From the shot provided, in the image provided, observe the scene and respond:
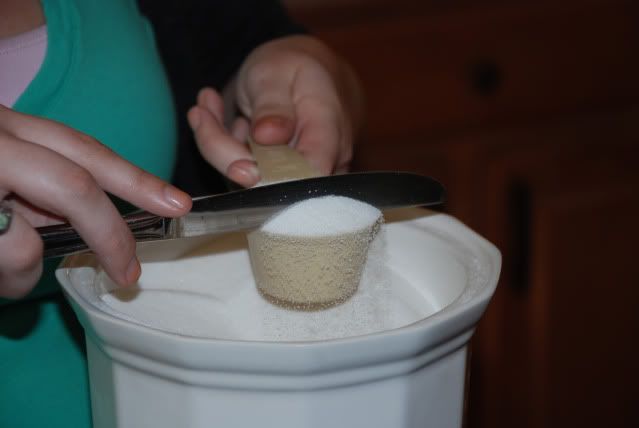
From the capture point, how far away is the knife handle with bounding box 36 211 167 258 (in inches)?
10.9

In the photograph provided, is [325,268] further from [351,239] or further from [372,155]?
[372,155]

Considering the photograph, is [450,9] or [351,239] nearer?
[351,239]

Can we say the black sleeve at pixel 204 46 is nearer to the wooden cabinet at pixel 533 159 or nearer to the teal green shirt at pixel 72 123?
the teal green shirt at pixel 72 123

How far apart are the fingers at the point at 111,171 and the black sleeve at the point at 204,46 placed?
0.28 m

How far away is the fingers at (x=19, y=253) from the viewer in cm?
26

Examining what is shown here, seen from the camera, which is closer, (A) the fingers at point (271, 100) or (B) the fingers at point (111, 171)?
(B) the fingers at point (111, 171)

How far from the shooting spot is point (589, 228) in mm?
1029

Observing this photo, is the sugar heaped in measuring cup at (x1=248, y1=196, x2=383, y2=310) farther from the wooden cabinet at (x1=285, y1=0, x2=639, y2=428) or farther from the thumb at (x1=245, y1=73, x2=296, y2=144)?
the wooden cabinet at (x1=285, y1=0, x2=639, y2=428)

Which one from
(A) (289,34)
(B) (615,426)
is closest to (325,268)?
(A) (289,34)

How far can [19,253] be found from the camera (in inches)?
10.3

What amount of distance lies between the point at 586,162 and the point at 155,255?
2.64ft

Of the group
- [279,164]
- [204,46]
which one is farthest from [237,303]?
[204,46]

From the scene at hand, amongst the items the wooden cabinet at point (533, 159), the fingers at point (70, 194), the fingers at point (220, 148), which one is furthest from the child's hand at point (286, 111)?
the wooden cabinet at point (533, 159)

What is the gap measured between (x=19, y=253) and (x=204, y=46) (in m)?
0.35
